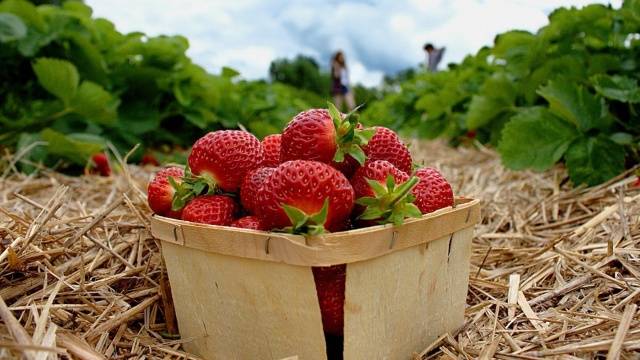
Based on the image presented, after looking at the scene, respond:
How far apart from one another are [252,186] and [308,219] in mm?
193

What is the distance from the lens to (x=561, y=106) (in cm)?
246

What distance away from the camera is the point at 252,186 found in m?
1.16

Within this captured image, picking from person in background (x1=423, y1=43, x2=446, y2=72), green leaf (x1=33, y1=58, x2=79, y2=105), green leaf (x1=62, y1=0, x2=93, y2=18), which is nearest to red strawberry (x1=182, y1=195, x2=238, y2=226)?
green leaf (x1=33, y1=58, x2=79, y2=105)

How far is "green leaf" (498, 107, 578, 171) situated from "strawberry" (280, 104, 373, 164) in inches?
57.9

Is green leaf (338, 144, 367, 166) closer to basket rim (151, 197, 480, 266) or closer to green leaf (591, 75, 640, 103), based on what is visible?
basket rim (151, 197, 480, 266)

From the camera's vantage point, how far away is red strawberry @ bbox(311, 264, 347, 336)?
1089 mm

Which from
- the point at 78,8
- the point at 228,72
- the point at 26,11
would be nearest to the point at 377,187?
the point at 26,11

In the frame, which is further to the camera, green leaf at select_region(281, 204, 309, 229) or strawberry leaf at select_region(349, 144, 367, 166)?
strawberry leaf at select_region(349, 144, 367, 166)

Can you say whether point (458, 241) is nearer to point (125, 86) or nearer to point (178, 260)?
point (178, 260)

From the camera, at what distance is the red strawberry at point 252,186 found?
1141mm

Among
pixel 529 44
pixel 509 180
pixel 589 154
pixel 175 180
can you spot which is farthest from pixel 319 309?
pixel 529 44

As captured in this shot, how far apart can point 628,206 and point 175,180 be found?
4.43ft

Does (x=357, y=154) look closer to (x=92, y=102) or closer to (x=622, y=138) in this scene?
(x=622, y=138)

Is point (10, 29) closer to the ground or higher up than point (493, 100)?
higher up
